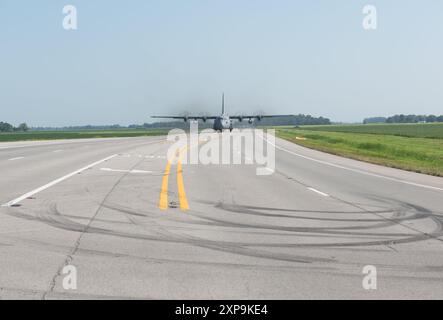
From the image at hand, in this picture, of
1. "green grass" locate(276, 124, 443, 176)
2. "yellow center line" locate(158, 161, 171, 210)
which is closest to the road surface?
"yellow center line" locate(158, 161, 171, 210)

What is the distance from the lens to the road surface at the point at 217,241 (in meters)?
5.54

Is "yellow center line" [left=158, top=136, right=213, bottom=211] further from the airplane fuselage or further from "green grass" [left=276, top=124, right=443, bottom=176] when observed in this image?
the airplane fuselage

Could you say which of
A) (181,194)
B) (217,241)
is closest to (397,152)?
(181,194)

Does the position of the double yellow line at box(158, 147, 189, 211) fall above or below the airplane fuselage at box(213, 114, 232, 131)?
below

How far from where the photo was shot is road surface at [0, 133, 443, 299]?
5.54m

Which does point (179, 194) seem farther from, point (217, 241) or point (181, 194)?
point (217, 241)

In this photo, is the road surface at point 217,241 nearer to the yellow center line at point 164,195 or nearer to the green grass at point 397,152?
the yellow center line at point 164,195

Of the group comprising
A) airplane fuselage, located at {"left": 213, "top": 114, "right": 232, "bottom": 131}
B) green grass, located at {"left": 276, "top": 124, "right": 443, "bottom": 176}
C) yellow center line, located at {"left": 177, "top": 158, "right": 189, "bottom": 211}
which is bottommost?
green grass, located at {"left": 276, "top": 124, "right": 443, "bottom": 176}

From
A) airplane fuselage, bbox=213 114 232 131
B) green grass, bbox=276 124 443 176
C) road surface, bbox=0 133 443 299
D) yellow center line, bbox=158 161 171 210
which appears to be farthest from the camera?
airplane fuselage, bbox=213 114 232 131

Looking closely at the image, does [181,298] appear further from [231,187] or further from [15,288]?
[231,187]

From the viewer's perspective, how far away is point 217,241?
306 inches

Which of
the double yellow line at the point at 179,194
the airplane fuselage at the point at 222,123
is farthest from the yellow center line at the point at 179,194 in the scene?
the airplane fuselage at the point at 222,123
